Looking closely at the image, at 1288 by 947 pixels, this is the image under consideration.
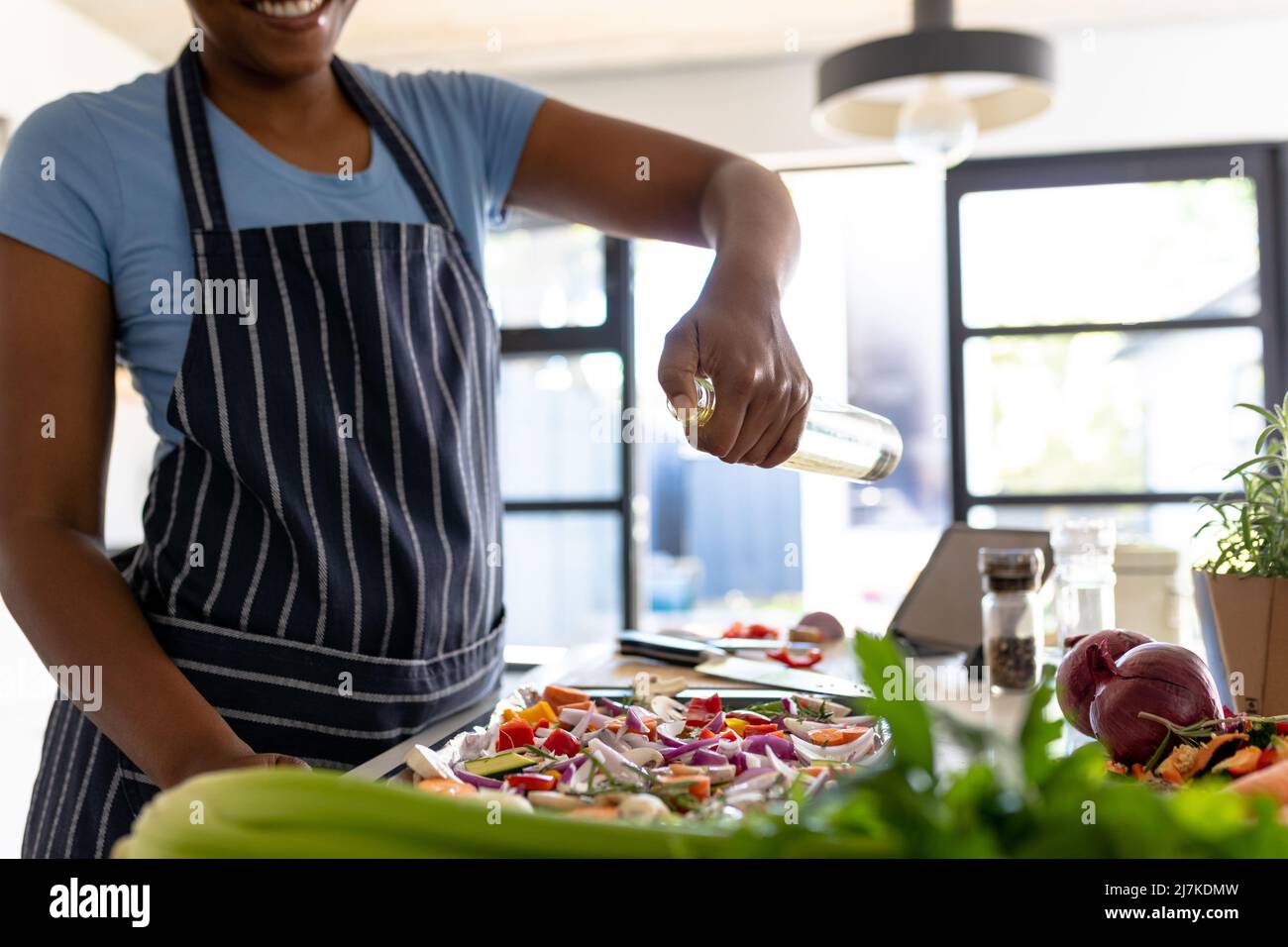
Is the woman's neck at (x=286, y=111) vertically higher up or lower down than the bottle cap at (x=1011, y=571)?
higher up

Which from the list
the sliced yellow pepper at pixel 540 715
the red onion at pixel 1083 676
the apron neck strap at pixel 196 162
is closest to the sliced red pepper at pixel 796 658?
the sliced yellow pepper at pixel 540 715

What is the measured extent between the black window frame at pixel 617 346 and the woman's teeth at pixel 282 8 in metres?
3.83

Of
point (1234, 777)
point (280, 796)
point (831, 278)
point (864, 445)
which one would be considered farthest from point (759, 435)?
point (831, 278)

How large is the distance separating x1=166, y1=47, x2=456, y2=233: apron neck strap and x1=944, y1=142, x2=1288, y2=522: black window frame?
3812 millimetres

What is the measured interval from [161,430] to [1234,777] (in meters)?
0.98

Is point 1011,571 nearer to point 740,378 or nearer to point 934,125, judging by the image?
point 740,378

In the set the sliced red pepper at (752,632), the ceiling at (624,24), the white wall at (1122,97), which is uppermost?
the ceiling at (624,24)

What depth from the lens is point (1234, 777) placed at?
0.63 metres

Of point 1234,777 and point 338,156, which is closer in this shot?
point 1234,777

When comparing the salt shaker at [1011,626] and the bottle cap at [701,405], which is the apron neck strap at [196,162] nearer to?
the bottle cap at [701,405]

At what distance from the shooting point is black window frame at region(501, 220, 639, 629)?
496 cm

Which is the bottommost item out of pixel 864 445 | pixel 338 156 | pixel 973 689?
pixel 973 689

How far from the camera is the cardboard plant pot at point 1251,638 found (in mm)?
841
